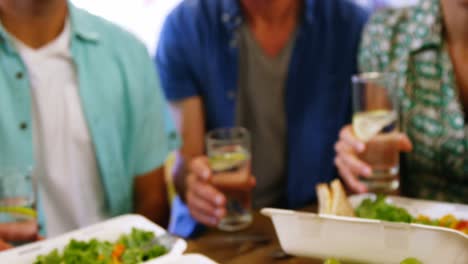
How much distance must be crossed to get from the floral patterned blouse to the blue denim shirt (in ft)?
0.82

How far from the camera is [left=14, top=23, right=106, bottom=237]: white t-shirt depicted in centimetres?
165

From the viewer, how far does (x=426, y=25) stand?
1.67 metres

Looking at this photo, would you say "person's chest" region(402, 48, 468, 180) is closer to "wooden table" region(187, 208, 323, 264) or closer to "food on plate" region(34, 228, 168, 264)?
"wooden table" region(187, 208, 323, 264)

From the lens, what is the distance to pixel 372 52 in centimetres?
181

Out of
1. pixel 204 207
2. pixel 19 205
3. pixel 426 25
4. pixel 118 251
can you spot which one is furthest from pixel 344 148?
pixel 19 205

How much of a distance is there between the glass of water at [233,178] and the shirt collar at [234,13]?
0.67 m

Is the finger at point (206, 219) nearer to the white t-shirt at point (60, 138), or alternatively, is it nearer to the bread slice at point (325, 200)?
the bread slice at point (325, 200)

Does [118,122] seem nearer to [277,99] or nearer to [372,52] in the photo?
[277,99]

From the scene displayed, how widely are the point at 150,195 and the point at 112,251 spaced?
594 millimetres

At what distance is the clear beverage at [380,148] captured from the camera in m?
1.35

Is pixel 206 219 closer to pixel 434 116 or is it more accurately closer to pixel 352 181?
pixel 352 181

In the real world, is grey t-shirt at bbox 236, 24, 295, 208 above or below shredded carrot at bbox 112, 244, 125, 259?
above

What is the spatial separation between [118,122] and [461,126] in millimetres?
1023

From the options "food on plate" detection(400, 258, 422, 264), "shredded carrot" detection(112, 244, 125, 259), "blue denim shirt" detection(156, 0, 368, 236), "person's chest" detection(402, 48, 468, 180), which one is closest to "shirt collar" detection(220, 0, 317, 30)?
"blue denim shirt" detection(156, 0, 368, 236)
